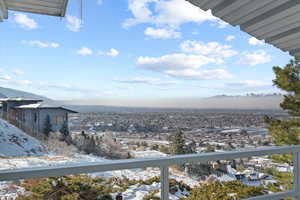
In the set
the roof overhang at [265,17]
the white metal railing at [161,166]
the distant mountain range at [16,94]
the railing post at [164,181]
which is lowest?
the railing post at [164,181]

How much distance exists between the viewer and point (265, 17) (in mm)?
1964

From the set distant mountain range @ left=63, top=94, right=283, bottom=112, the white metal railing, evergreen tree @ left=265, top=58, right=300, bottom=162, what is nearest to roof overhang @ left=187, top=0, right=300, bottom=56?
the white metal railing

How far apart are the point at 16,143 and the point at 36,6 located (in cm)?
302

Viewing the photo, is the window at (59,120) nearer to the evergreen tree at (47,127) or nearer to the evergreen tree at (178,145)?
the evergreen tree at (47,127)

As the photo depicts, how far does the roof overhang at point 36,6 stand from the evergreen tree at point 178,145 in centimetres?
334

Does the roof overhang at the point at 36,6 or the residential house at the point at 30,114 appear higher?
the roof overhang at the point at 36,6

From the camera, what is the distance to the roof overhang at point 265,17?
1807mm

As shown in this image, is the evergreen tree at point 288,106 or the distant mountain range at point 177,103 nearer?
the distant mountain range at point 177,103

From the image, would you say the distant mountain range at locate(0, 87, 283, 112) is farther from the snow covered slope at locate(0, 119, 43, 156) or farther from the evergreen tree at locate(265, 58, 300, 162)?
the snow covered slope at locate(0, 119, 43, 156)

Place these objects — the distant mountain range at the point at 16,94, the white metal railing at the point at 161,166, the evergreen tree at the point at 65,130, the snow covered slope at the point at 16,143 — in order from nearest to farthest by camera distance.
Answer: the white metal railing at the point at 161,166, the snow covered slope at the point at 16,143, the distant mountain range at the point at 16,94, the evergreen tree at the point at 65,130

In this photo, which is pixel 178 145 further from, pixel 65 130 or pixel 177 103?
pixel 65 130

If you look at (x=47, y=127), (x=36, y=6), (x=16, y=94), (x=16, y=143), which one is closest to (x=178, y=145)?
(x=47, y=127)

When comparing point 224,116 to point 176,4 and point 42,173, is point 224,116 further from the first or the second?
→ point 42,173

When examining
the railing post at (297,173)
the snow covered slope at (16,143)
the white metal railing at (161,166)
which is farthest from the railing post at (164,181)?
the snow covered slope at (16,143)
